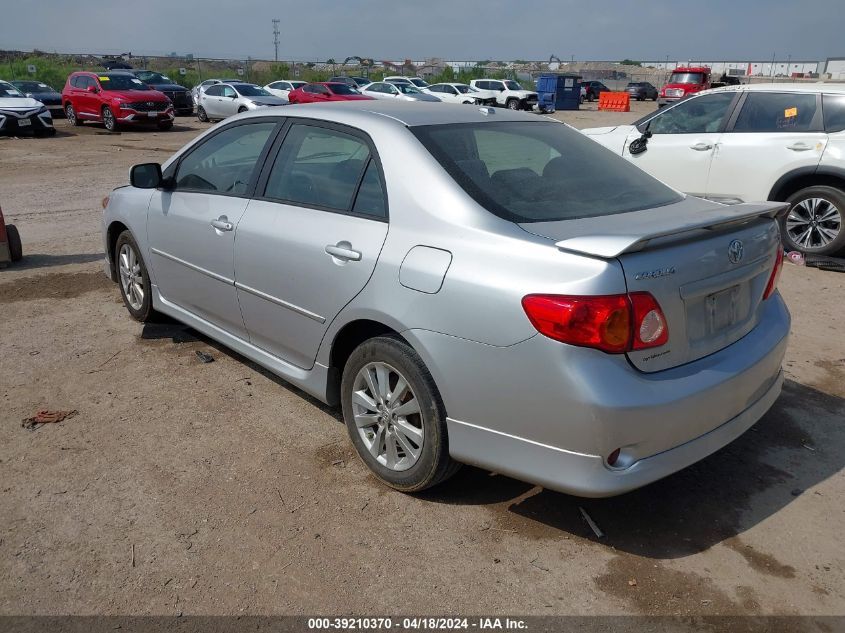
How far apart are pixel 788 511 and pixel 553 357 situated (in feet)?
5.03

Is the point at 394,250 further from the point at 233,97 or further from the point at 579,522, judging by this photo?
the point at 233,97

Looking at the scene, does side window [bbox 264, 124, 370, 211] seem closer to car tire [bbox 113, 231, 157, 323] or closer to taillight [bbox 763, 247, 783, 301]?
car tire [bbox 113, 231, 157, 323]

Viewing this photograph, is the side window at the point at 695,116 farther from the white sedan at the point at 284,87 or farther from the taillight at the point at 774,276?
the white sedan at the point at 284,87

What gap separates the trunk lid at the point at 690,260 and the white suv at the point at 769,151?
15.3 ft

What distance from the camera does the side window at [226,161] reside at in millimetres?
4242

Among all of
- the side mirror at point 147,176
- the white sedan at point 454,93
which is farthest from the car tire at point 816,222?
the white sedan at point 454,93

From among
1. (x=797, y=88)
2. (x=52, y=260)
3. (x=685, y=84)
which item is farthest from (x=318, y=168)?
(x=685, y=84)

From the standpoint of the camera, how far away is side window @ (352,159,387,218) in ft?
11.1

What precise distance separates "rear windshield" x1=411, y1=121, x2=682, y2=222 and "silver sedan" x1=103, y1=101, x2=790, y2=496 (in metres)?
0.01

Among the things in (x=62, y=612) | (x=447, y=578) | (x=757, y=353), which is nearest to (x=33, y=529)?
(x=62, y=612)

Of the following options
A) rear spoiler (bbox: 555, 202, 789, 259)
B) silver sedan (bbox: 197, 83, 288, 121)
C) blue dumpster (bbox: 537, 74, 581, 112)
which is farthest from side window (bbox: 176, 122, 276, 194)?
blue dumpster (bbox: 537, 74, 581, 112)

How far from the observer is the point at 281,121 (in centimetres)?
412

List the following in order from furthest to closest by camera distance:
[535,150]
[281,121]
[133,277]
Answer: [133,277], [281,121], [535,150]

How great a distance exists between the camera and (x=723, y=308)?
3047 millimetres
